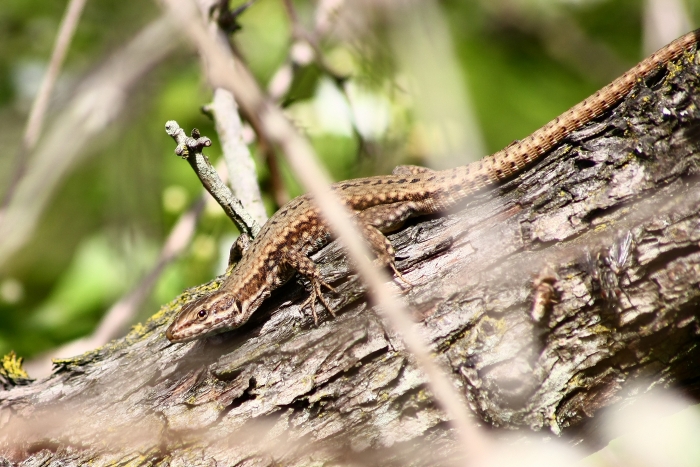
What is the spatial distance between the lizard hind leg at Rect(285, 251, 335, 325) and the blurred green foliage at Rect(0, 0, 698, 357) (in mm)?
1338

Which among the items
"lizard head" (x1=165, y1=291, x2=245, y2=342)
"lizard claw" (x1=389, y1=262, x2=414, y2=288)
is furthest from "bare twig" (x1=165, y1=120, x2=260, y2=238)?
"lizard claw" (x1=389, y1=262, x2=414, y2=288)

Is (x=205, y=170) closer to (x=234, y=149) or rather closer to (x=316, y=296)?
(x=234, y=149)

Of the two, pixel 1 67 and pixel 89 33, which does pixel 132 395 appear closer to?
pixel 89 33

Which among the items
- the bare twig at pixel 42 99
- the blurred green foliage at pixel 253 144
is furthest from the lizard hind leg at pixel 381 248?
the bare twig at pixel 42 99

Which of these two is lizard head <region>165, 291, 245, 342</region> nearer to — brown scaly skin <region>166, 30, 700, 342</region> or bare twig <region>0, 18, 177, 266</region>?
brown scaly skin <region>166, 30, 700, 342</region>

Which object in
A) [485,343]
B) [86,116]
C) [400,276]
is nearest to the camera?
[485,343]

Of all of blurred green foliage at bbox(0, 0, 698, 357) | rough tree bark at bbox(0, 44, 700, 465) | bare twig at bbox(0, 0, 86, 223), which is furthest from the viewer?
blurred green foliage at bbox(0, 0, 698, 357)

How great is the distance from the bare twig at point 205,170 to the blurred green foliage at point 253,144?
3.15 feet

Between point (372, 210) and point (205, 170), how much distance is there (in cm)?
119

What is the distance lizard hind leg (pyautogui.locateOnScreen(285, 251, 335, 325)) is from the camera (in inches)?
128

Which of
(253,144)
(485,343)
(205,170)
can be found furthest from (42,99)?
(485,343)

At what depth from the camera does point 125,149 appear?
449 centimetres

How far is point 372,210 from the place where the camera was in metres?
4.20

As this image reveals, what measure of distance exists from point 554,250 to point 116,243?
298 cm
